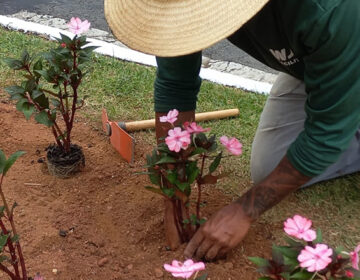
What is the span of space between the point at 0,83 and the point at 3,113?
451 mm

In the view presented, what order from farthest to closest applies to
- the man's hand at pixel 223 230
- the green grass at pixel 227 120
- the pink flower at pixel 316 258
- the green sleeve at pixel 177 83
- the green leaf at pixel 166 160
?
the green grass at pixel 227 120, the green sleeve at pixel 177 83, the man's hand at pixel 223 230, the green leaf at pixel 166 160, the pink flower at pixel 316 258

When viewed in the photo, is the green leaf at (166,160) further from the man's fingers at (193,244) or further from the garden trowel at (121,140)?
the garden trowel at (121,140)

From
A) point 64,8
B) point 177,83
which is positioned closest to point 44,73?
point 177,83

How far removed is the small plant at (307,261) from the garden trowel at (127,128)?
143 centimetres

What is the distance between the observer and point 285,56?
6.95 feet

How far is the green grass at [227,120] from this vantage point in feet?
8.46

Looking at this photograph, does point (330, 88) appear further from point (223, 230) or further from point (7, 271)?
point (7, 271)

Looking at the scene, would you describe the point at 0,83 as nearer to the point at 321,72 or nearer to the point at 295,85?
the point at 295,85

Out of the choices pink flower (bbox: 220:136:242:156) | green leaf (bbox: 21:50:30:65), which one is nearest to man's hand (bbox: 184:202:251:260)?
pink flower (bbox: 220:136:242:156)

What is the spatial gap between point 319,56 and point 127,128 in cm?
151

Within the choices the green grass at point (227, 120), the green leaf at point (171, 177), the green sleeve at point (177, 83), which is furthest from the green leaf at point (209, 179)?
the green grass at point (227, 120)

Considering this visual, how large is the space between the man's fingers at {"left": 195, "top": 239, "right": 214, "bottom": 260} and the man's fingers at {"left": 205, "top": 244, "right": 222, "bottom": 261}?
0.03ft

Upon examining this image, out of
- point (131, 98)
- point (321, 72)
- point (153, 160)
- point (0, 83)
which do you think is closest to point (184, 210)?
point (153, 160)

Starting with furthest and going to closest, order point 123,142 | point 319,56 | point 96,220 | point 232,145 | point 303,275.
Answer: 1. point 123,142
2. point 96,220
3. point 232,145
4. point 319,56
5. point 303,275
